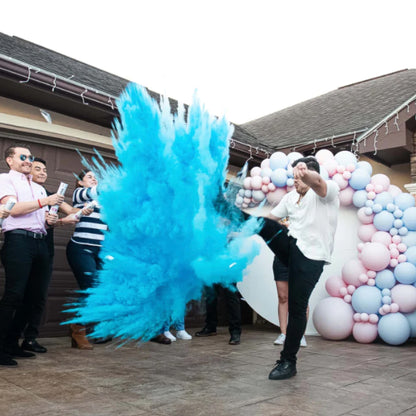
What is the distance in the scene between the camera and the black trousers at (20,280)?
3596mm

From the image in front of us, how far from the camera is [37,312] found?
13.4 feet

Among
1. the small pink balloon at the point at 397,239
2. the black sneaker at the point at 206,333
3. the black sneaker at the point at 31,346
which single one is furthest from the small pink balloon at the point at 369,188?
the black sneaker at the point at 31,346

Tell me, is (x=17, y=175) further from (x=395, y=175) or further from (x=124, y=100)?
(x=395, y=175)

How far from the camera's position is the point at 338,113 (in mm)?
10188

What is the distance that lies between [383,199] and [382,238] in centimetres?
51

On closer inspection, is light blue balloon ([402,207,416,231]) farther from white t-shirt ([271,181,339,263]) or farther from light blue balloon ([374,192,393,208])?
white t-shirt ([271,181,339,263])

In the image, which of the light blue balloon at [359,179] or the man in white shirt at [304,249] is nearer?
the man in white shirt at [304,249]

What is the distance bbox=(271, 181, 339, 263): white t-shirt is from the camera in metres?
3.31

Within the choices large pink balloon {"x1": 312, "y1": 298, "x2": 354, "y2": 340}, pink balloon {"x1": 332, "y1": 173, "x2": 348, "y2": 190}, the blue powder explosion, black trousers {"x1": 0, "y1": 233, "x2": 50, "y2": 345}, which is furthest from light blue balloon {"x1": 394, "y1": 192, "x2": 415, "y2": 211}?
black trousers {"x1": 0, "y1": 233, "x2": 50, "y2": 345}

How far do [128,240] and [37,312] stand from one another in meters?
2.26

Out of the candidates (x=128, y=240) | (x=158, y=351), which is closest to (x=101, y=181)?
(x=128, y=240)

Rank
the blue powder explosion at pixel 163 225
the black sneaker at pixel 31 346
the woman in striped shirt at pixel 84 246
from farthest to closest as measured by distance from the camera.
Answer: the woman in striped shirt at pixel 84 246 → the black sneaker at pixel 31 346 → the blue powder explosion at pixel 163 225

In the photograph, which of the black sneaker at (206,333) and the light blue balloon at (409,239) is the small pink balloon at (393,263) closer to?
the light blue balloon at (409,239)

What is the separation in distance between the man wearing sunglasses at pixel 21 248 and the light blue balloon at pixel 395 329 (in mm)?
3815
